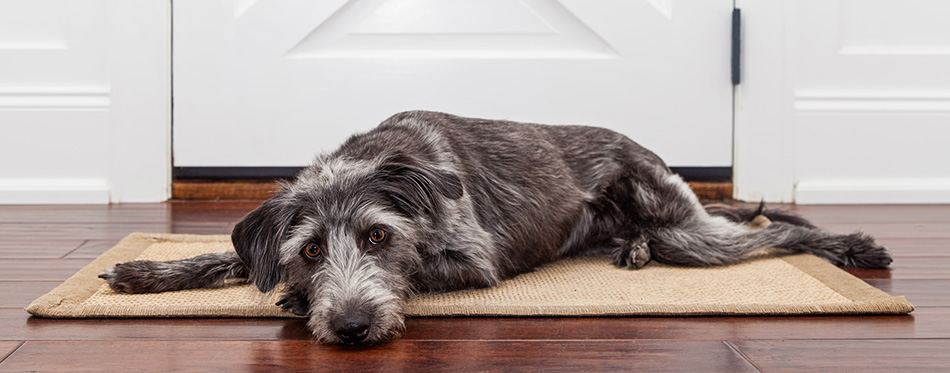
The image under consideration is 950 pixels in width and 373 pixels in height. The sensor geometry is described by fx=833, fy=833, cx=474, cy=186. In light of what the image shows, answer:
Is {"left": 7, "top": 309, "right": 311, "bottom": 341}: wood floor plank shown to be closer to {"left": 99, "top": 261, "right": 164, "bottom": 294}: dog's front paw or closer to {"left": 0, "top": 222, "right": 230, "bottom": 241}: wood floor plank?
{"left": 99, "top": 261, "right": 164, "bottom": 294}: dog's front paw

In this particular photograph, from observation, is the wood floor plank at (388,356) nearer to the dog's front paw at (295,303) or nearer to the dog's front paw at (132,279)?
the dog's front paw at (295,303)

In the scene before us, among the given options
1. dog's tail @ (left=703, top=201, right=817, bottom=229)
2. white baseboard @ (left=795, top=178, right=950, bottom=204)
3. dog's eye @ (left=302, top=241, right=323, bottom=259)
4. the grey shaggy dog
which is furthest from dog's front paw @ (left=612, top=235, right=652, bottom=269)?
white baseboard @ (left=795, top=178, right=950, bottom=204)

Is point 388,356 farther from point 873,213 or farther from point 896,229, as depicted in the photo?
point 873,213

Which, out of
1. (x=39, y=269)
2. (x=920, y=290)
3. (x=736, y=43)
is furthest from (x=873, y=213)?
(x=39, y=269)

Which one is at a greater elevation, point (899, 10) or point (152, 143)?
point (899, 10)

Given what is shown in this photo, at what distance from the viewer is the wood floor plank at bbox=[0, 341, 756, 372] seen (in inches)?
71.9

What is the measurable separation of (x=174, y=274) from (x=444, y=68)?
218 centimetres

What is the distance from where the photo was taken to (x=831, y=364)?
1840mm

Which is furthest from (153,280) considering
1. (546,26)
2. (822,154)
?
(822,154)

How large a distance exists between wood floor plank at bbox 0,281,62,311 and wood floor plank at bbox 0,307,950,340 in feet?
0.25

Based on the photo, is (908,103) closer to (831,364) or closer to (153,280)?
(831,364)

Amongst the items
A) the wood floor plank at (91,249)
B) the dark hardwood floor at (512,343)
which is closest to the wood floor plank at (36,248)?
the wood floor plank at (91,249)

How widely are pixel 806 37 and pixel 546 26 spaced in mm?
1357

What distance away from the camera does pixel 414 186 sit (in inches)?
A: 92.7
